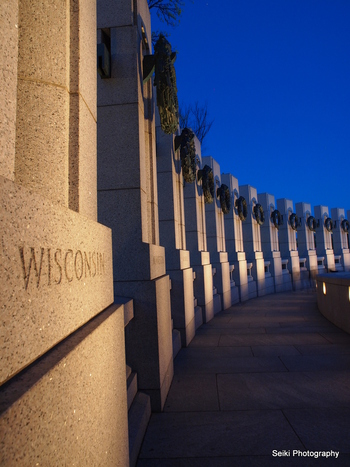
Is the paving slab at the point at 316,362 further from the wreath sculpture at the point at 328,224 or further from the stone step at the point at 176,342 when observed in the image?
the wreath sculpture at the point at 328,224

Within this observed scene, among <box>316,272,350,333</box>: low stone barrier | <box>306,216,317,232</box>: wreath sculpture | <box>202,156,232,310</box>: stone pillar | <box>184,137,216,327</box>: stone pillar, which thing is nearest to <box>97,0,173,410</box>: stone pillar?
<box>184,137,216,327</box>: stone pillar

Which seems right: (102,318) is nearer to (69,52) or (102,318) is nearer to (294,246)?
(69,52)

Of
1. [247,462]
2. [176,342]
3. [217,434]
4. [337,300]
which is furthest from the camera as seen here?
[337,300]

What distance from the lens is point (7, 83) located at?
1.54 meters

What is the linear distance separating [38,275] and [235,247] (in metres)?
15.3

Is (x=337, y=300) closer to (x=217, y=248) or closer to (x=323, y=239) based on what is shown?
(x=217, y=248)

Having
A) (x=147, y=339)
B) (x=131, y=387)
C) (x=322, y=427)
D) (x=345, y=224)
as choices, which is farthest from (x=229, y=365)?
(x=345, y=224)

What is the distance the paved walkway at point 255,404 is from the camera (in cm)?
335

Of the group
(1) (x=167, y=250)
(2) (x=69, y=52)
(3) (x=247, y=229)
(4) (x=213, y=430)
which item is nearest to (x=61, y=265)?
(2) (x=69, y=52)

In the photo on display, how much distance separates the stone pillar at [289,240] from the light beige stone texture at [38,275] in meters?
22.5

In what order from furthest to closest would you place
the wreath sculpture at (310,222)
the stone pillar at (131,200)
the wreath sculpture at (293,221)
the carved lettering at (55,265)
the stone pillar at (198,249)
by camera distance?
the wreath sculpture at (310,222), the wreath sculpture at (293,221), the stone pillar at (198,249), the stone pillar at (131,200), the carved lettering at (55,265)

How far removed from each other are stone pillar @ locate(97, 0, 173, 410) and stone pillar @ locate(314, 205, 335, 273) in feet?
82.4

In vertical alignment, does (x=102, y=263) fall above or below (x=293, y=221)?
below

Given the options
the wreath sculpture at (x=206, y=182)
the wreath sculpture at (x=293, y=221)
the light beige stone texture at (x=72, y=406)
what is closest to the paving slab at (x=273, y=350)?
the light beige stone texture at (x=72, y=406)
